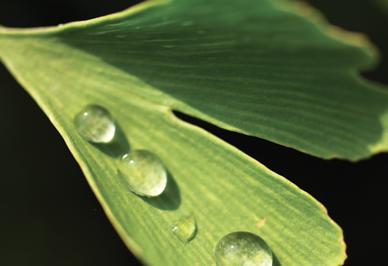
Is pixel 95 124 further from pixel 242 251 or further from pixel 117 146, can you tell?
pixel 242 251

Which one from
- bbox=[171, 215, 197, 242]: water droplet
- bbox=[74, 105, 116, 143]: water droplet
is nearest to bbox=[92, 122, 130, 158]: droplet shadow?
bbox=[74, 105, 116, 143]: water droplet

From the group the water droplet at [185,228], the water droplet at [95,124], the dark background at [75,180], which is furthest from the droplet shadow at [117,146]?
the dark background at [75,180]

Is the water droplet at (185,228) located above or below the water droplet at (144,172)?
below

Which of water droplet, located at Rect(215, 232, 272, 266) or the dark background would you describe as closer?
water droplet, located at Rect(215, 232, 272, 266)

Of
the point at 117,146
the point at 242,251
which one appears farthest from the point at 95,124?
the point at 242,251

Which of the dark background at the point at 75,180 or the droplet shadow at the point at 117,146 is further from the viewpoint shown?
the dark background at the point at 75,180

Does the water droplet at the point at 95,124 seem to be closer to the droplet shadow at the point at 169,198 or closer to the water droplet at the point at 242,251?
the droplet shadow at the point at 169,198

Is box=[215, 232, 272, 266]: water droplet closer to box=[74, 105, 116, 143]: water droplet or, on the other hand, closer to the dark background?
box=[74, 105, 116, 143]: water droplet
